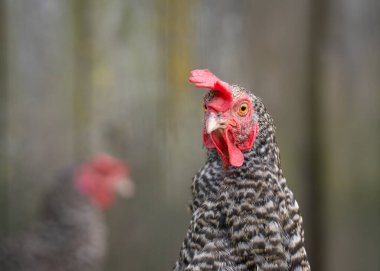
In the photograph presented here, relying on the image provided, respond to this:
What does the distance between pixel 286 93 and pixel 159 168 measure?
0.84 meters

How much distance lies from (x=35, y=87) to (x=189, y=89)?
0.86m

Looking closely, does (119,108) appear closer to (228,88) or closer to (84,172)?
(84,172)

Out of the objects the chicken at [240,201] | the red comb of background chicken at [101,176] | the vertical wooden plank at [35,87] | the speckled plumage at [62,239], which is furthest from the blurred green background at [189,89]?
the chicken at [240,201]

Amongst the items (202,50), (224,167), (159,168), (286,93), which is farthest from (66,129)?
(224,167)

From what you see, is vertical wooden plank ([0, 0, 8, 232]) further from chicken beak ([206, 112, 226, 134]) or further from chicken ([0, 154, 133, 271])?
chicken beak ([206, 112, 226, 134])

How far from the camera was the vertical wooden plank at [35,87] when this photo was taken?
3.82 meters

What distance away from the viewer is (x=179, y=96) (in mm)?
3918

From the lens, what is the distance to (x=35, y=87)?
3.88m

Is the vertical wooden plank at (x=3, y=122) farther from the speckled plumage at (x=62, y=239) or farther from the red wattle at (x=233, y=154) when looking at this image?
the red wattle at (x=233, y=154)

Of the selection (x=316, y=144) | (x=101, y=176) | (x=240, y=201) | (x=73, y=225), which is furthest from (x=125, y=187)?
(x=240, y=201)

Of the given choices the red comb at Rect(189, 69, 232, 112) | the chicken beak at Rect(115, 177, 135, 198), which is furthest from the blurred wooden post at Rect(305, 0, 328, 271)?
the red comb at Rect(189, 69, 232, 112)

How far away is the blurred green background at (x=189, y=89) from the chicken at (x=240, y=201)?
1616mm

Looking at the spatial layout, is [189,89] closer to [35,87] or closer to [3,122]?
[35,87]

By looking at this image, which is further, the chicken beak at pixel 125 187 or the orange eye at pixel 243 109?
the chicken beak at pixel 125 187
